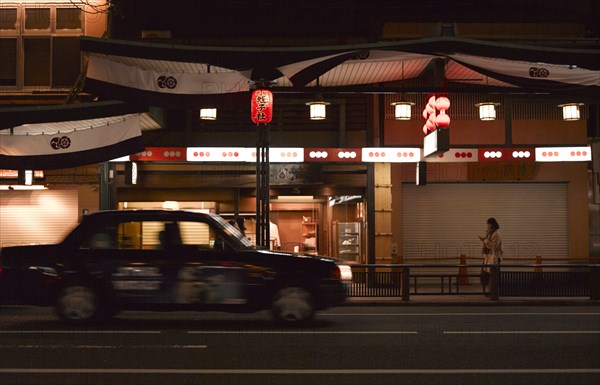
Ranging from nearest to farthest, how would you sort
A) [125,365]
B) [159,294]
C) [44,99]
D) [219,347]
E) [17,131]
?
[125,365] < [219,347] < [159,294] < [17,131] < [44,99]

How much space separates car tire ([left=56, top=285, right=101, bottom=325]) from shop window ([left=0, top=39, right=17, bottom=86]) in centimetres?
1140

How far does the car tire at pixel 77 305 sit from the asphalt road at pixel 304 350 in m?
0.22

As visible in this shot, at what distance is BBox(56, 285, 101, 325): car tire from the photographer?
12023 mm

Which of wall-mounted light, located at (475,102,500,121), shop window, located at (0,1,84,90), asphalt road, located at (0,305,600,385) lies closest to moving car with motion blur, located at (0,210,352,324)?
asphalt road, located at (0,305,600,385)

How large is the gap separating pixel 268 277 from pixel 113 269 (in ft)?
8.24

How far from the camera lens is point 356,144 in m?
22.2

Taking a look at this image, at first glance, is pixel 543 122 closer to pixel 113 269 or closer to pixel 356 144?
pixel 356 144

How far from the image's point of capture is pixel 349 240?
74.5 ft

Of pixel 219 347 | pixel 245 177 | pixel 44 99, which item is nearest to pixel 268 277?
pixel 219 347

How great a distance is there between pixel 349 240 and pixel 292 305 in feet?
35.0

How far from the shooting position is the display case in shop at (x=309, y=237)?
23.2 m

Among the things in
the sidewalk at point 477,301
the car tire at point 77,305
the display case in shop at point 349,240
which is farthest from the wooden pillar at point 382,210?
the car tire at point 77,305

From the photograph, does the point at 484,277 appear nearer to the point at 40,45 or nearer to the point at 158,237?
the point at 158,237

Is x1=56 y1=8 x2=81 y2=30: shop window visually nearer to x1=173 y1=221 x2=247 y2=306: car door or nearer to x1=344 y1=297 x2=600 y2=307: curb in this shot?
x1=344 y1=297 x2=600 y2=307: curb
